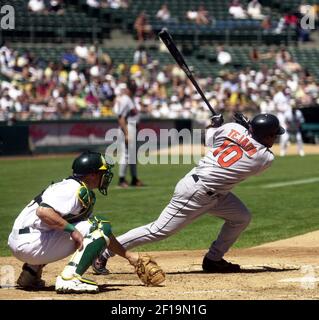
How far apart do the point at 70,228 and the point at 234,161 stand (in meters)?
1.74

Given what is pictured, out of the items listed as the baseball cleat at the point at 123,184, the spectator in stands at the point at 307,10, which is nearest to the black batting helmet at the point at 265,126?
the baseball cleat at the point at 123,184

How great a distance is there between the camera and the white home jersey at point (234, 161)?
317 inches

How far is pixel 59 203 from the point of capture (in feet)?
23.3

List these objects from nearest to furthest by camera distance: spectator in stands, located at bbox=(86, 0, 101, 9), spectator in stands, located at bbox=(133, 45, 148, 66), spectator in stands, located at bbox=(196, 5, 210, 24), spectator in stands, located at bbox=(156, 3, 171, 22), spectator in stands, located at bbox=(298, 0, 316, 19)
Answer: spectator in stands, located at bbox=(133, 45, 148, 66), spectator in stands, located at bbox=(86, 0, 101, 9), spectator in stands, located at bbox=(156, 3, 171, 22), spectator in stands, located at bbox=(196, 5, 210, 24), spectator in stands, located at bbox=(298, 0, 316, 19)

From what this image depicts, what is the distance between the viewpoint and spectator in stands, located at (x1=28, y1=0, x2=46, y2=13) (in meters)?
28.2

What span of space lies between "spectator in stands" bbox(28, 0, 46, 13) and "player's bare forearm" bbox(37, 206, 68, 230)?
2185cm

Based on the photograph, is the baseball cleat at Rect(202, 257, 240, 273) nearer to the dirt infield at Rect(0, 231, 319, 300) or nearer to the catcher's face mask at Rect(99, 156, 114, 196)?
the dirt infield at Rect(0, 231, 319, 300)

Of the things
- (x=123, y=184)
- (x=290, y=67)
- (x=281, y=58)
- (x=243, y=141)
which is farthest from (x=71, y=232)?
(x=281, y=58)

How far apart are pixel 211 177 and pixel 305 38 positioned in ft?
86.5

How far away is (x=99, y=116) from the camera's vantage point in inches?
998

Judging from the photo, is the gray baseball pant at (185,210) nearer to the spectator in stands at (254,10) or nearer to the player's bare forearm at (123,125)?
the player's bare forearm at (123,125)

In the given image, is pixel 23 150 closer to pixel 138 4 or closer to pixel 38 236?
pixel 138 4

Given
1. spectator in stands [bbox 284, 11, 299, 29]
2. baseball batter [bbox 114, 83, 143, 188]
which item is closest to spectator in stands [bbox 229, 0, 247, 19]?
spectator in stands [bbox 284, 11, 299, 29]

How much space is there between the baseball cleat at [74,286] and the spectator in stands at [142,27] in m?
23.7
